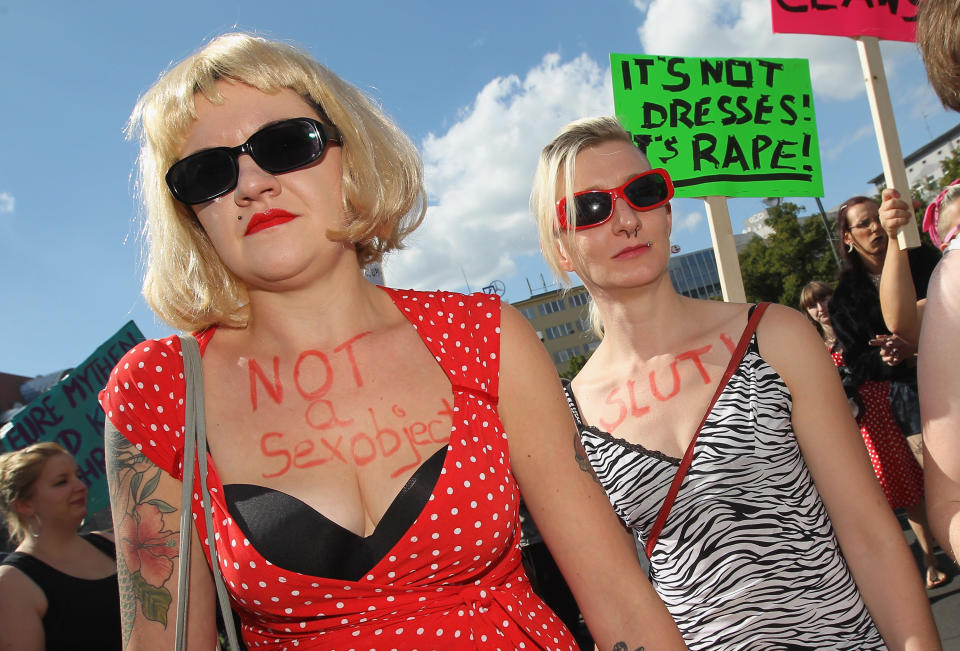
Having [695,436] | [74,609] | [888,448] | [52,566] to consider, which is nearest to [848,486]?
[695,436]

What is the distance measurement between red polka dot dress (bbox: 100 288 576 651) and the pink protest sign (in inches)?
133

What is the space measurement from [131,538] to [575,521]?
0.98 meters

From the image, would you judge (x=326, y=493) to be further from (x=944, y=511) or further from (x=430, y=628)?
(x=944, y=511)

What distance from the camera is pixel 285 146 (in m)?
1.65

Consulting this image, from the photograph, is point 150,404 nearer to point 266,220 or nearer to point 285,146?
point 266,220

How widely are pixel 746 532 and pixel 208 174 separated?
5.63ft

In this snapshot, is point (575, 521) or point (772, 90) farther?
point (772, 90)

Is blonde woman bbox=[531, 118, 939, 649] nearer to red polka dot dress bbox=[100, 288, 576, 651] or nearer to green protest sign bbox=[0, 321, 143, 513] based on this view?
red polka dot dress bbox=[100, 288, 576, 651]

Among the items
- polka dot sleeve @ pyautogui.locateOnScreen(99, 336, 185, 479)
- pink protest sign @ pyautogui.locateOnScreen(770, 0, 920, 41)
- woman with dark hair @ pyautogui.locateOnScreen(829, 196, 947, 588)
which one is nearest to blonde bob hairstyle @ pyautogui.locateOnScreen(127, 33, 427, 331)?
polka dot sleeve @ pyautogui.locateOnScreen(99, 336, 185, 479)

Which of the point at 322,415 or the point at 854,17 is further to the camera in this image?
the point at 854,17

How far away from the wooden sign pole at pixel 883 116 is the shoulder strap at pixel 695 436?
187 cm

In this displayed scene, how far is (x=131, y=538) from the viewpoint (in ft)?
4.93

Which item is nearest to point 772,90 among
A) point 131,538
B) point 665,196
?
point 665,196

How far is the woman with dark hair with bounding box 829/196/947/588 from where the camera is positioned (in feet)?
14.4
